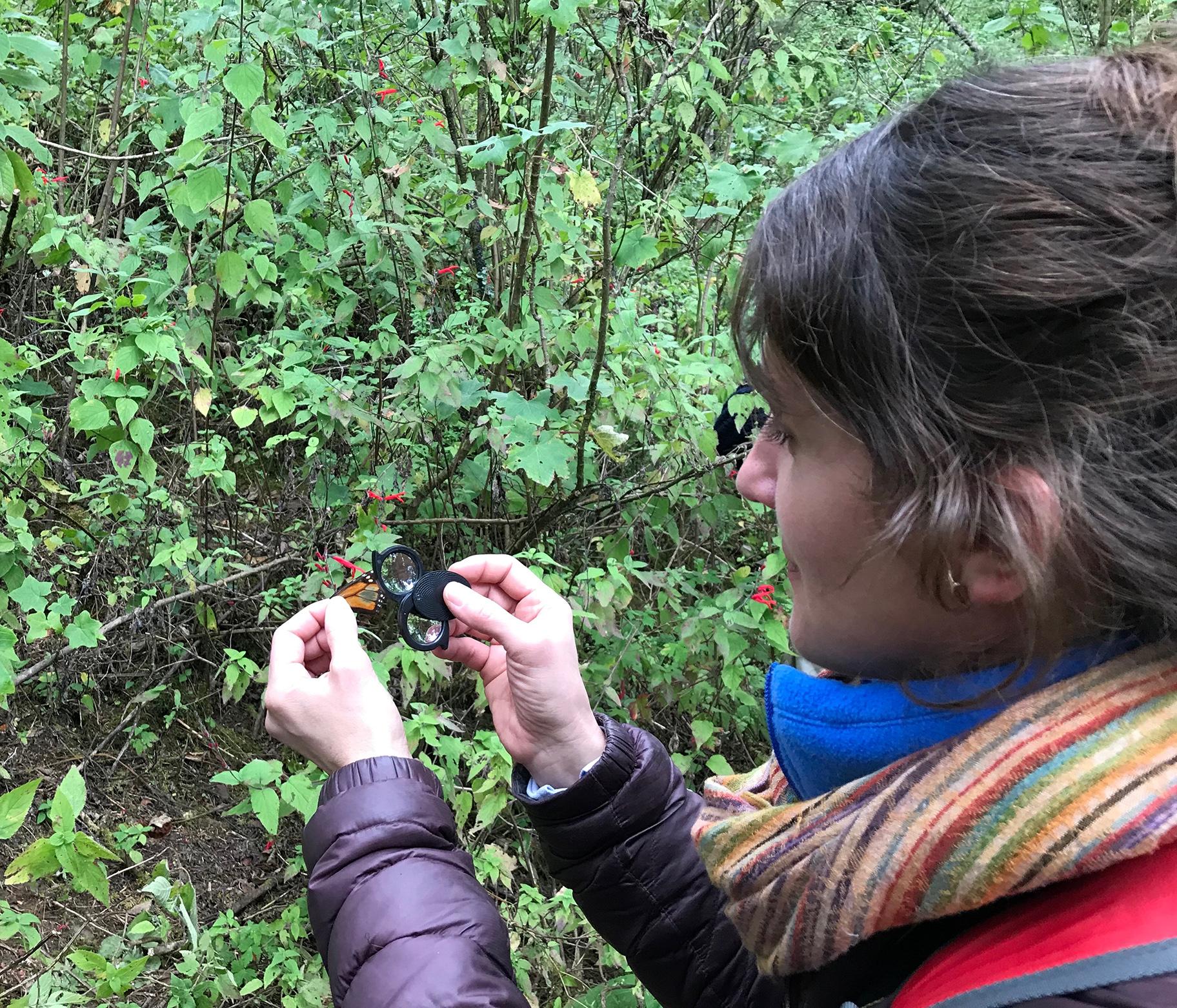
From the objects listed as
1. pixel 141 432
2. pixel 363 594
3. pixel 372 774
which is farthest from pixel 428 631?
pixel 141 432

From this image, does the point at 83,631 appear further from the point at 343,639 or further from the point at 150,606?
the point at 343,639

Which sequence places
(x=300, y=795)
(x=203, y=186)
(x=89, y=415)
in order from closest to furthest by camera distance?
1. (x=300, y=795)
2. (x=89, y=415)
3. (x=203, y=186)

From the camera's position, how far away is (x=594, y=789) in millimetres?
1435

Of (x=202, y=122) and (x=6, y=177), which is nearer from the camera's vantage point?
(x=6, y=177)

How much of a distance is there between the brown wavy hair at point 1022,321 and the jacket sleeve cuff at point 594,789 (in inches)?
27.6

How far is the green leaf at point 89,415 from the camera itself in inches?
96.1

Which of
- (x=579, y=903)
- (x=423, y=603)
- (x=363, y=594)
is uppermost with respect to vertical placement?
(x=423, y=603)

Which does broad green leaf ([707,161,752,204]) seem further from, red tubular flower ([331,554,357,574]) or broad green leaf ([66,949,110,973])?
broad green leaf ([66,949,110,973])

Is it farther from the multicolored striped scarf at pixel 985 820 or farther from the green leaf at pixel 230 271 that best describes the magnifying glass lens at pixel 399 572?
the green leaf at pixel 230 271

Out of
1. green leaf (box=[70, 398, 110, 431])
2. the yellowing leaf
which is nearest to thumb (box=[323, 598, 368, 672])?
green leaf (box=[70, 398, 110, 431])

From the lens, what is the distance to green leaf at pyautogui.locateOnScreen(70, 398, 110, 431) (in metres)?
2.44

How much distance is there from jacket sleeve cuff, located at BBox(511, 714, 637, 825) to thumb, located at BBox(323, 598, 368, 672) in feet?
1.08

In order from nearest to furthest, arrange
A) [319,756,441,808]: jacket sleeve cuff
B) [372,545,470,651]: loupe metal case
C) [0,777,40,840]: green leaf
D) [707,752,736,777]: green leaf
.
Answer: [319,756,441,808]: jacket sleeve cuff, [0,777,40,840]: green leaf, [372,545,470,651]: loupe metal case, [707,752,736,777]: green leaf

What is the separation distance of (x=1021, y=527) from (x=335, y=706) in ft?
3.31
